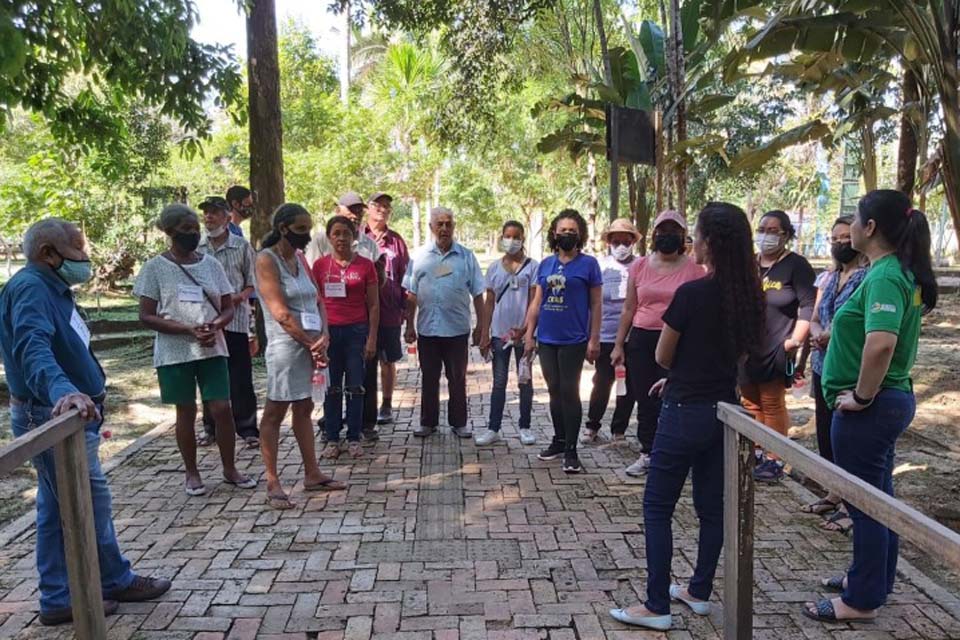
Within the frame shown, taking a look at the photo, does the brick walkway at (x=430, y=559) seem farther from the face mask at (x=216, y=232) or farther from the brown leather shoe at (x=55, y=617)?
the face mask at (x=216, y=232)

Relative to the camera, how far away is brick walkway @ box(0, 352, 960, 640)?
10.3ft

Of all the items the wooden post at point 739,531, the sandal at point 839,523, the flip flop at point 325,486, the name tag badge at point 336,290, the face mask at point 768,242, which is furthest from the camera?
the name tag badge at point 336,290

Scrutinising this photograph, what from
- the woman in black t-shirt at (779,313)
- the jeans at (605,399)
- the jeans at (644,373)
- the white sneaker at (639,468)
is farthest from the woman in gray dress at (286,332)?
the woman in black t-shirt at (779,313)

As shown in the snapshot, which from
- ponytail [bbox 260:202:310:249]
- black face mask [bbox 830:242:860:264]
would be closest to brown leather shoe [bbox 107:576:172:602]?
ponytail [bbox 260:202:310:249]

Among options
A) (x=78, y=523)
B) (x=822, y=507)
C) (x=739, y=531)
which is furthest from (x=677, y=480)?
(x=78, y=523)

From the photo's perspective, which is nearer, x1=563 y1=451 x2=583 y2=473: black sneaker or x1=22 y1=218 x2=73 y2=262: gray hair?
x1=22 y1=218 x2=73 y2=262: gray hair

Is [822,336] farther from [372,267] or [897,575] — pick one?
[372,267]

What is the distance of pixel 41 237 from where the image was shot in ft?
9.89

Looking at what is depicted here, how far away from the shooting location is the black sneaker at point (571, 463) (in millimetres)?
5180

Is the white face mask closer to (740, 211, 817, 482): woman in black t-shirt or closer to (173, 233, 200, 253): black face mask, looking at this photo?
(173, 233, 200, 253): black face mask

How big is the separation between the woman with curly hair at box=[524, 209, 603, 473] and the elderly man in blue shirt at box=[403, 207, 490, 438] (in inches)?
32.8

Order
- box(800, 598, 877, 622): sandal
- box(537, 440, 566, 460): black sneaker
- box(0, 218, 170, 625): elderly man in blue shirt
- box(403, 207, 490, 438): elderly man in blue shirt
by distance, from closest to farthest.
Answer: box(0, 218, 170, 625): elderly man in blue shirt → box(800, 598, 877, 622): sandal → box(537, 440, 566, 460): black sneaker → box(403, 207, 490, 438): elderly man in blue shirt

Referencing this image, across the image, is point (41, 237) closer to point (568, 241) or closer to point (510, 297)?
point (568, 241)

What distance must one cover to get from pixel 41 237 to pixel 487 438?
373cm
